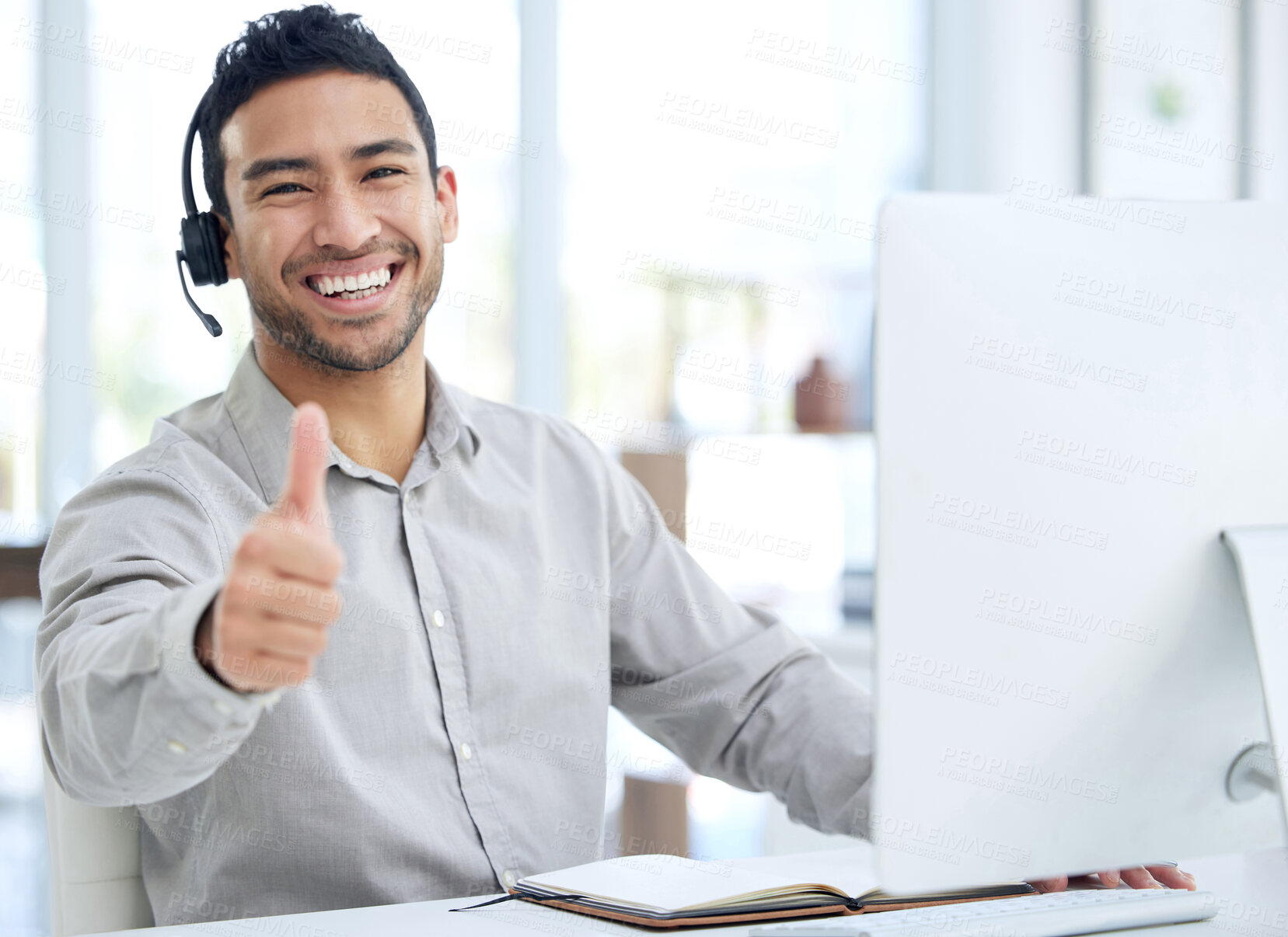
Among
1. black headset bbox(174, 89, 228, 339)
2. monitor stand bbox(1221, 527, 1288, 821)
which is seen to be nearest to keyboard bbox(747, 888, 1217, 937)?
monitor stand bbox(1221, 527, 1288, 821)

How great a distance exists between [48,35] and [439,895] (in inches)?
99.5

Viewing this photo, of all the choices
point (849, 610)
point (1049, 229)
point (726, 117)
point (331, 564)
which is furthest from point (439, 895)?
point (726, 117)

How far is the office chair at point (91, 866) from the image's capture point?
3.25 ft

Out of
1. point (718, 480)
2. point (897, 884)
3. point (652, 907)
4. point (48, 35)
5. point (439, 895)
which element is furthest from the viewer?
point (718, 480)

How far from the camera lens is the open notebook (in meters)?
0.84

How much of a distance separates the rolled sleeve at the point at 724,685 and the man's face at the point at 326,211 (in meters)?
0.38

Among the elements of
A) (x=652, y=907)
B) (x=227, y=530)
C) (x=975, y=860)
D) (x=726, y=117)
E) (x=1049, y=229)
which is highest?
(x=726, y=117)

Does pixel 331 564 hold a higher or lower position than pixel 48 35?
lower

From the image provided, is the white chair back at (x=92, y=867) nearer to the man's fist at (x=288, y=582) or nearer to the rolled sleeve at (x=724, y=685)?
the man's fist at (x=288, y=582)

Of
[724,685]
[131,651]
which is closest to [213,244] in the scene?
[131,651]

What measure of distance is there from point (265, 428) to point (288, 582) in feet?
2.04

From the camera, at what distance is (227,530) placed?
3.73 ft

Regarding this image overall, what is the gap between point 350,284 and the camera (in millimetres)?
1307

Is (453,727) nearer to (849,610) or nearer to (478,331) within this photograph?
(849,610)
